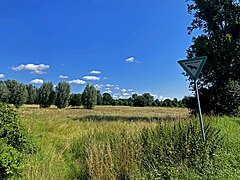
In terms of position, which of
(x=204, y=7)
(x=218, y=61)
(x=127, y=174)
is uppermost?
(x=204, y=7)

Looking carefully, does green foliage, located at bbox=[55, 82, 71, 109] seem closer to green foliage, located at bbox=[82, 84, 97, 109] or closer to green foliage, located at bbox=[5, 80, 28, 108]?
green foliage, located at bbox=[82, 84, 97, 109]

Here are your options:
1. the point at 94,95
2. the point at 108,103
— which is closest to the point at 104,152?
the point at 94,95

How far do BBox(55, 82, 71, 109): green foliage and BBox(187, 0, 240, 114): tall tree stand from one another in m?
65.6

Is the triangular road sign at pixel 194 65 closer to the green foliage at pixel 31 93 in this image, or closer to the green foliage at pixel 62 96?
the green foliage at pixel 62 96

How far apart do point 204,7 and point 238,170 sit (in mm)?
19868

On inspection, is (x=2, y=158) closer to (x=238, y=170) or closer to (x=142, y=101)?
(x=238, y=170)

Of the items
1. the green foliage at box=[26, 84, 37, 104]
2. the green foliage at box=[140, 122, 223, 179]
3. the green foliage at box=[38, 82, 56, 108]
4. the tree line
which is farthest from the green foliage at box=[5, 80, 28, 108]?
the green foliage at box=[140, 122, 223, 179]

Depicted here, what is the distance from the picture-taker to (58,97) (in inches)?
3327

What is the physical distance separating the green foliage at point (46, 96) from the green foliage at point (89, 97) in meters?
11.4

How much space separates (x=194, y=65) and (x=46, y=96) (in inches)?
3227

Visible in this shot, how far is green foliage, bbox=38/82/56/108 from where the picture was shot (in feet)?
278

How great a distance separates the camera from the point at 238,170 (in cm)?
592

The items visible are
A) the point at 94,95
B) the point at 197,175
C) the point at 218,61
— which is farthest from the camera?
the point at 94,95

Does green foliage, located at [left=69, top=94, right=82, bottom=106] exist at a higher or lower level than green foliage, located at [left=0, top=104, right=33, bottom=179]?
higher
